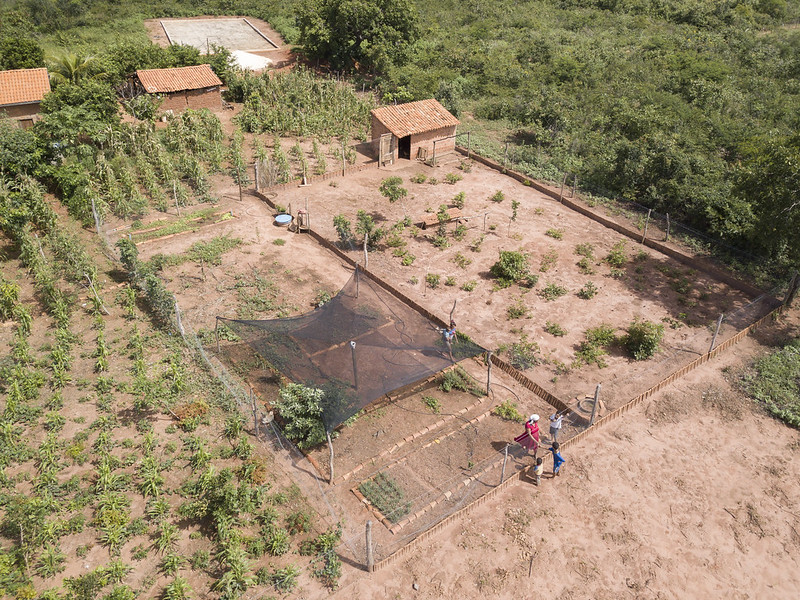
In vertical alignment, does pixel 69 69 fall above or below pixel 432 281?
above

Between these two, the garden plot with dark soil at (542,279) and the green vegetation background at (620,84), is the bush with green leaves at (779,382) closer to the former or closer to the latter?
the garden plot with dark soil at (542,279)

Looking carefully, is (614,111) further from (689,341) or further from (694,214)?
(689,341)

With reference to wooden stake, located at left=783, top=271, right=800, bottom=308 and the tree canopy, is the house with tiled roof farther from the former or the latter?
wooden stake, located at left=783, top=271, right=800, bottom=308

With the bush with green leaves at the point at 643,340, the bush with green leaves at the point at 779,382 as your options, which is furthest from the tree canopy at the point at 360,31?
the bush with green leaves at the point at 779,382

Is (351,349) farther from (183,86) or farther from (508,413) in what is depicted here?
(183,86)

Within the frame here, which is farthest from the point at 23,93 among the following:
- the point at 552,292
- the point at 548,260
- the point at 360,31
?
the point at 552,292

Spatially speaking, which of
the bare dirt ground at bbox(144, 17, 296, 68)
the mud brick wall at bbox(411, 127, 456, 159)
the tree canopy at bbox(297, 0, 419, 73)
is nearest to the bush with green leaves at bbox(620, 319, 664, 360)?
the mud brick wall at bbox(411, 127, 456, 159)

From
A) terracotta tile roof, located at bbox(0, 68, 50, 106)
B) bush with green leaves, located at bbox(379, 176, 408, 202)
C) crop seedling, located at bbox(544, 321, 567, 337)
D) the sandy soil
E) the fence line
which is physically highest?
terracotta tile roof, located at bbox(0, 68, 50, 106)
